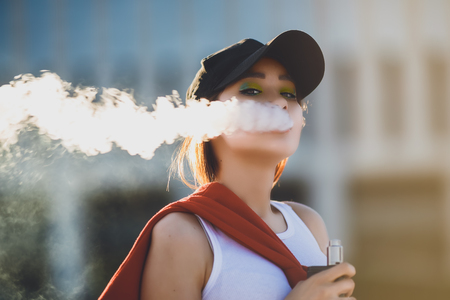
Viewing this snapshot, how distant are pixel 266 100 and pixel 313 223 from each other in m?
0.69

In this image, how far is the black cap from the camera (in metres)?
1.47

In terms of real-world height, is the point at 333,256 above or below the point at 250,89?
below

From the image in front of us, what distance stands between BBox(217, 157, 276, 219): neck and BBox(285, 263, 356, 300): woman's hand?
421 millimetres

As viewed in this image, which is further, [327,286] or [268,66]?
[268,66]

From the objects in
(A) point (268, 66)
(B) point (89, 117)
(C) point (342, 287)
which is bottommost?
(C) point (342, 287)

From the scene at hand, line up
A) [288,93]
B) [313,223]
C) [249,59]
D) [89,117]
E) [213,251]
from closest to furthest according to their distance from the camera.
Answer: [213,251], [249,59], [288,93], [89,117], [313,223]

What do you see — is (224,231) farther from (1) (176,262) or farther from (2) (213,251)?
(1) (176,262)

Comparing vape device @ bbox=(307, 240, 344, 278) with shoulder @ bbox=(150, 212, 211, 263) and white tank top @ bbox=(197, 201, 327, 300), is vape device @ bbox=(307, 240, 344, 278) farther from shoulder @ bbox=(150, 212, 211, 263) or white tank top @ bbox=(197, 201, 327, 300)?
shoulder @ bbox=(150, 212, 211, 263)

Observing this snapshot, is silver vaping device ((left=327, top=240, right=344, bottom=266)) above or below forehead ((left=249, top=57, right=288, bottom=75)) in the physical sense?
below

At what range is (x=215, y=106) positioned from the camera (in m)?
1.48

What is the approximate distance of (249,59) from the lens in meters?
1.45

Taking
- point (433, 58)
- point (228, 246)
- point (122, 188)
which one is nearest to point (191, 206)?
point (228, 246)

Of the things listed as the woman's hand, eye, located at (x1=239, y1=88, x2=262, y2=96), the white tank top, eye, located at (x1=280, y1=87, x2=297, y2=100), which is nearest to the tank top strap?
the white tank top

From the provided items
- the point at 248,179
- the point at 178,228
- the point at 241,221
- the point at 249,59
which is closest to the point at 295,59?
the point at 249,59
